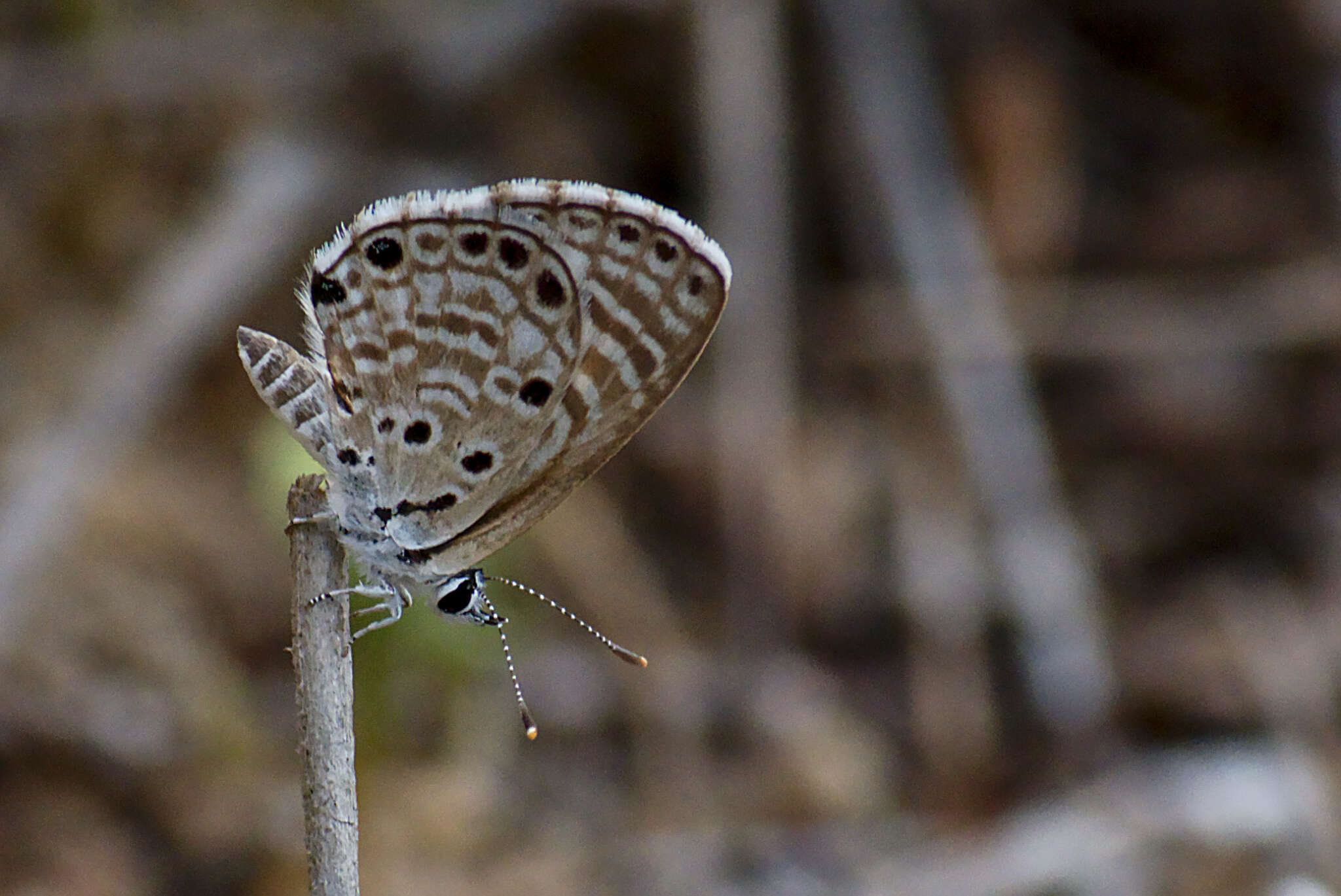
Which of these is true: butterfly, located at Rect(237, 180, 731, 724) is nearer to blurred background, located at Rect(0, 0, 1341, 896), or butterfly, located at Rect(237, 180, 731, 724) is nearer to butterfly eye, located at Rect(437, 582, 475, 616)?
butterfly eye, located at Rect(437, 582, 475, 616)

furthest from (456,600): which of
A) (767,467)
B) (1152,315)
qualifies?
(1152,315)

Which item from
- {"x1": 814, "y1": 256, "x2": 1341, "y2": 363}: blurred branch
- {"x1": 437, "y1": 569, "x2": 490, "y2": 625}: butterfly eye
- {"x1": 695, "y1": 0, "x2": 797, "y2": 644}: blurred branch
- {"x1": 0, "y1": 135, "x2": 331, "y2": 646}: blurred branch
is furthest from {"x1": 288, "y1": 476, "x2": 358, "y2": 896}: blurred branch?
{"x1": 814, "y1": 256, "x2": 1341, "y2": 363}: blurred branch

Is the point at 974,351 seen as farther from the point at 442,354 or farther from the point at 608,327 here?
the point at 442,354

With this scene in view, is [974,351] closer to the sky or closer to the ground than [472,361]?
closer to the sky

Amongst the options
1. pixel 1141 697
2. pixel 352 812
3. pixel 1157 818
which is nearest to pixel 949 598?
pixel 1141 697

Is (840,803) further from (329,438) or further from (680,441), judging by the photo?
(329,438)
